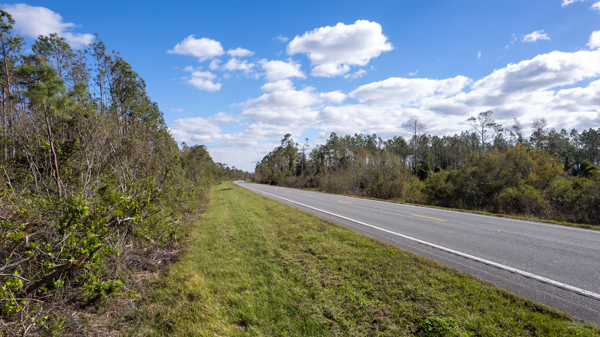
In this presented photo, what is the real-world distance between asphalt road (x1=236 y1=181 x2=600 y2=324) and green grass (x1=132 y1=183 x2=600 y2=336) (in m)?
0.48

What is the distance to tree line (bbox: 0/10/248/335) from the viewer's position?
3036 millimetres

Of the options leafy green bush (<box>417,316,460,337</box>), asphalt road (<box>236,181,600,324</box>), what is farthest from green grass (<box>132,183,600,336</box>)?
asphalt road (<box>236,181,600,324</box>)

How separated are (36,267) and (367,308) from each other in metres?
4.30

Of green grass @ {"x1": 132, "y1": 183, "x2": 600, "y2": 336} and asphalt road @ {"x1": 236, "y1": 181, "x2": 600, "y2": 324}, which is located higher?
asphalt road @ {"x1": 236, "y1": 181, "x2": 600, "y2": 324}

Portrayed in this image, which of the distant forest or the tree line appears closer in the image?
the tree line

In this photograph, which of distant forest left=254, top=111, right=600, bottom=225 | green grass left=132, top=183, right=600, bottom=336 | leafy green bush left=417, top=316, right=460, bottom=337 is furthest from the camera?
distant forest left=254, top=111, right=600, bottom=225

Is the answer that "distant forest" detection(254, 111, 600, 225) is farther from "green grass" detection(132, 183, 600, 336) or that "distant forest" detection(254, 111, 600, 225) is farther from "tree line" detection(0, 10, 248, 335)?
"tree line" detection(0, 10, 248, 335)

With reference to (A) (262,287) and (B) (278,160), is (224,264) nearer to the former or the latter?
(A) (262,287)

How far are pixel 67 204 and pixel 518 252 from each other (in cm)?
786

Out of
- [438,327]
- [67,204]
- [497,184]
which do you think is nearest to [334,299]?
[438,327]

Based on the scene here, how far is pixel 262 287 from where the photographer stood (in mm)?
4520

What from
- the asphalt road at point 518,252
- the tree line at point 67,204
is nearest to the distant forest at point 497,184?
the asphalt road at point 518,252

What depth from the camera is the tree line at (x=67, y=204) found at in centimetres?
304

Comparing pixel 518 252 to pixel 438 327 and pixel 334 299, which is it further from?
pixel 334 299
